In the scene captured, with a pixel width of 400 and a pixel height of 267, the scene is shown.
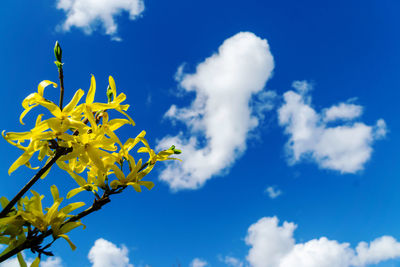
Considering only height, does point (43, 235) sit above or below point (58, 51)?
below

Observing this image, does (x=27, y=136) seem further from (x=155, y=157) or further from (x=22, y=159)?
(x=155, y=157)

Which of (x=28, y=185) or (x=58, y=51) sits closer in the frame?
(x=28, y=185)

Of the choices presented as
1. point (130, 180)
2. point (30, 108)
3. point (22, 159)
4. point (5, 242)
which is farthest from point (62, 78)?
point (5, 242)

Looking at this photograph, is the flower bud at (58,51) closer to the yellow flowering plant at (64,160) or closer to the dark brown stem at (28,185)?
the yellow flowering plant at (64,160)

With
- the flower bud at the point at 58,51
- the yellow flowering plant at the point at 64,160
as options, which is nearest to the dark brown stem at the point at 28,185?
the yellow flowering plant at the point at 64,160

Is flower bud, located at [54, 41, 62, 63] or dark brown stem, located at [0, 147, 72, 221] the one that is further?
flower bud, located at [54, 41, 62, 63]

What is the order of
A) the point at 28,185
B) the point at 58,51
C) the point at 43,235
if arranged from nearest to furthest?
the point at 28,185, the point at 43,235, the point at 58,51

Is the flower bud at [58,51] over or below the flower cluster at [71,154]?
over

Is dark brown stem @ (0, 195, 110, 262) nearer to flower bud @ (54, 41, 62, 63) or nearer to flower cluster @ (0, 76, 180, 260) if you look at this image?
flower cluster @ (0, 76, 180, 260)

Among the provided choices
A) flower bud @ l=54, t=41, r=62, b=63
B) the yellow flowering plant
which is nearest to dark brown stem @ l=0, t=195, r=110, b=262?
the yellow flowering plant

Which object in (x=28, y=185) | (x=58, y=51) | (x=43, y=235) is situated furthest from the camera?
(x=58, y=51)

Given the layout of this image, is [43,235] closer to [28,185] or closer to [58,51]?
[28,185]

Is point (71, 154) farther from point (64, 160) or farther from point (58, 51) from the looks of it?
point (58, 51)

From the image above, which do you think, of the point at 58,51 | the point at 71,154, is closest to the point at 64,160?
the point at 71,154
